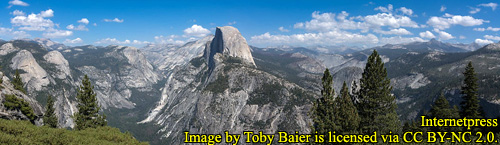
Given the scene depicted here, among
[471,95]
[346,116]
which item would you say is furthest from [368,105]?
[471,95]

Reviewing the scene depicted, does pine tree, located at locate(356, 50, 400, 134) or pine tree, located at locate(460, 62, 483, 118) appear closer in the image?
pine tree, located at locate(356, 50, 400, 134)

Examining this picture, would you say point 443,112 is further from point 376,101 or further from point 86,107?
point 86,107

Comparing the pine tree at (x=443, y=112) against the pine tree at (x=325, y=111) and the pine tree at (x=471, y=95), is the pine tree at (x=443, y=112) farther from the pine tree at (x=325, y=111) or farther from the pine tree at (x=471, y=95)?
the pine tree at (x=325, y=111)

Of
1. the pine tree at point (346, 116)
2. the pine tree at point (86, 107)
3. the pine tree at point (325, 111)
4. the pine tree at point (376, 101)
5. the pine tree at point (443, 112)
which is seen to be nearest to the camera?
the pine tree at point (346, 116)

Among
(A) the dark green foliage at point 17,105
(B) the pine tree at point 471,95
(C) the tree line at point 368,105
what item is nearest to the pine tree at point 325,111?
(C) the tree line at point 368,105

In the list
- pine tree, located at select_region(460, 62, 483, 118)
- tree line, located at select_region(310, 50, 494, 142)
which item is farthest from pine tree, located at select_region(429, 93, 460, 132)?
tree line, located at select_region(310, 50, 494, 142)

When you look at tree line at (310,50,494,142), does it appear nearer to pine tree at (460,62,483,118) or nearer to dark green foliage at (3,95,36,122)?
pine tree at (460,62,483,118)

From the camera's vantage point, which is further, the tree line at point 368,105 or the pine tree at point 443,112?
the pine tree at point 443,112
